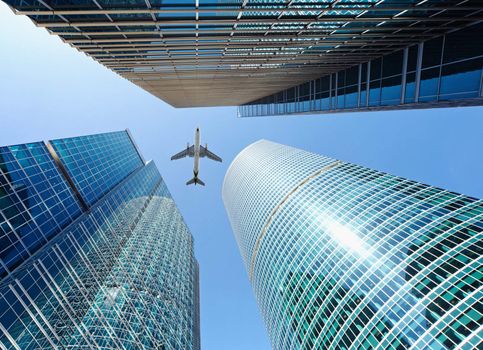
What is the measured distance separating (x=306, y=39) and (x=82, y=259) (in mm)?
46222

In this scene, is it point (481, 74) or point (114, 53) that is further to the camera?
point (114, 53)

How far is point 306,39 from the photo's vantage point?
2238cm

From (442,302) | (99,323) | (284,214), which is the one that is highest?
(99,323)

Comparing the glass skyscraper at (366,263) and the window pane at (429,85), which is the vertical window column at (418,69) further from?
the glass skyscraper at (366,263)

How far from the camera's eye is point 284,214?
281 ft

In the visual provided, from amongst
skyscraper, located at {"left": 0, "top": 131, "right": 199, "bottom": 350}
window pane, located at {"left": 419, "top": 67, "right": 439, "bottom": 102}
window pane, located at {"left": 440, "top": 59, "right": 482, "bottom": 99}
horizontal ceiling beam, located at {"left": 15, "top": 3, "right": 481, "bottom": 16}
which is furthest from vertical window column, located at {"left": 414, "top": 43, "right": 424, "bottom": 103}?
skyscraper, located at {"left": 0, "top": 131, "right": 199, "bottom": 350}

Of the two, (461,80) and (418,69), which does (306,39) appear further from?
(461,80)

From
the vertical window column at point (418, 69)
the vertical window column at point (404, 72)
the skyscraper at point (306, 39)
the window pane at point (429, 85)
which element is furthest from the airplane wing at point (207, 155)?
the window pane at point (429, 85)

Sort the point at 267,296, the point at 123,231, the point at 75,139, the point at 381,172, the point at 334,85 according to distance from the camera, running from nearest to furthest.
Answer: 1. the point at 334,85
2. the point at 75,139
3. the point at 123,231
4. the point at 381,172
5. the point at 267,296

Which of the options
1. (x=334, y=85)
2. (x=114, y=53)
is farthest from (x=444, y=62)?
(x=114, y=53)

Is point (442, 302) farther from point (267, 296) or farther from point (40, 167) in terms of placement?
point (40, 167)

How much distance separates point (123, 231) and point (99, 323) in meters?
26.1

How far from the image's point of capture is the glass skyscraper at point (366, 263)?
38322mm

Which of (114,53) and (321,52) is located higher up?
(114,53)
